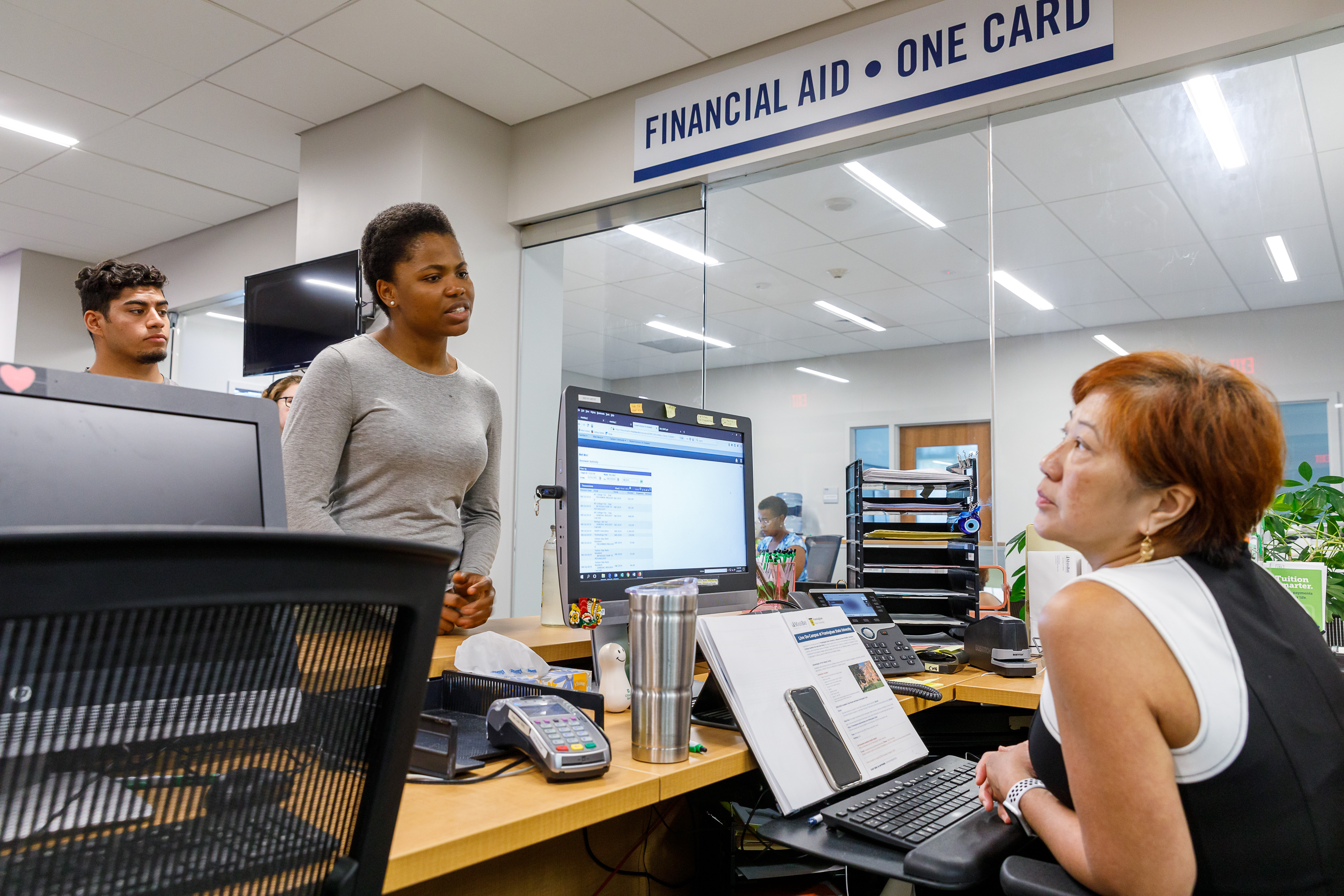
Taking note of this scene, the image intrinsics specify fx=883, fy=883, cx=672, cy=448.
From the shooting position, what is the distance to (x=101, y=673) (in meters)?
0.42

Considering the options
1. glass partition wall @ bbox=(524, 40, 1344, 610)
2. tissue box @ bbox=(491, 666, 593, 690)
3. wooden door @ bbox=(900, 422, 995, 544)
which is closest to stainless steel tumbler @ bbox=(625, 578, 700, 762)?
tissue box @ bbox=(491, 666, 593, 690)

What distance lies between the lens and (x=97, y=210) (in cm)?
542

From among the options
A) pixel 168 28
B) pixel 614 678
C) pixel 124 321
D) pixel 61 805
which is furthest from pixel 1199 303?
pixel 168 28

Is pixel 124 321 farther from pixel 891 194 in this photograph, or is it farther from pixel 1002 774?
pixel 891 194

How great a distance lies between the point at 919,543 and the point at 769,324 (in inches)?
86.0

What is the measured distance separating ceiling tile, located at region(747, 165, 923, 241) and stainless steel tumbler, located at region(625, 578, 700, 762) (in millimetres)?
2878

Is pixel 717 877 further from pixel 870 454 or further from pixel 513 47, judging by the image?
pixel 513 47

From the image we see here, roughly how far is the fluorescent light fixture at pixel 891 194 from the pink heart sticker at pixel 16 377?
10.5 feet

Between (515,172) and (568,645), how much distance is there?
3.32 metres

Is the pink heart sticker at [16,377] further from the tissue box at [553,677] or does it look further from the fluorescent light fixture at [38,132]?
the fluorescent light fixture at [38,132]

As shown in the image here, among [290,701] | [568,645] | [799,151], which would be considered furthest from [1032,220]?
[290,701]

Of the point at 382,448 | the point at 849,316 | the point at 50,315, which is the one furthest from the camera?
the point at 50,315

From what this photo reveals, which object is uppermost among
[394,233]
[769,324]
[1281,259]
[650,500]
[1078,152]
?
[1078,152]

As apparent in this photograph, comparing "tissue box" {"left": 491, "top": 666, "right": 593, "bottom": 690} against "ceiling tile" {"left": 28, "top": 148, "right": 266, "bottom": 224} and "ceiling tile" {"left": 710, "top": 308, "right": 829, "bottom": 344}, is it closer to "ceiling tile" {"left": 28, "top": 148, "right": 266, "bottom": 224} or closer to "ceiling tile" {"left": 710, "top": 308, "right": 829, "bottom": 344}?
"ceiling tile" {"left": 710, "top": 308, "right": 829, "bottom": 344}
